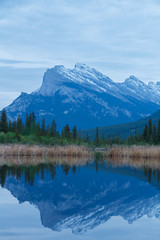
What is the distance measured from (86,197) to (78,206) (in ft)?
8.01

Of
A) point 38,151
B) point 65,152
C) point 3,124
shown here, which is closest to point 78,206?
point 38,151

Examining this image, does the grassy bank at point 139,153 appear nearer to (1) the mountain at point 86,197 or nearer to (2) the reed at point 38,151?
(2) the reed at point 38,151

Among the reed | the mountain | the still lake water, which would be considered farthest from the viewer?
the reed

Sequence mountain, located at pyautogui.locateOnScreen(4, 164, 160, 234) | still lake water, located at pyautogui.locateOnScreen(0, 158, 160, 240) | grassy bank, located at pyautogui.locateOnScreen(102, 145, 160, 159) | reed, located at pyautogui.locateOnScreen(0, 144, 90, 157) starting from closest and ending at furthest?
still lake water, located at pyautogui.locateOnScreen(0, 158, 160, 240) < mountain, located at pyautogui.locateOnScreen(4, 164, 160, 234) < reed, located at pyautogui.locateOnScreen(0, 144, 90, 157) < grassy bank, located at pyautogui.locateOnScreen(102, 145, 160, 159)

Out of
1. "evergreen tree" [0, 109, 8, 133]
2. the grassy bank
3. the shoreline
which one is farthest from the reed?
"evergreen tree" [0, 109, 8, 133]

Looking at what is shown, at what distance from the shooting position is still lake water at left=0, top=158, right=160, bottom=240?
13406 mm

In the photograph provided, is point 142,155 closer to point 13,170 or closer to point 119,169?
point 119,169

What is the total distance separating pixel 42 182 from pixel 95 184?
11.7 ft

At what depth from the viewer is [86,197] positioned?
20.8 meters

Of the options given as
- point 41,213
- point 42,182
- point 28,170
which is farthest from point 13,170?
point 41,213

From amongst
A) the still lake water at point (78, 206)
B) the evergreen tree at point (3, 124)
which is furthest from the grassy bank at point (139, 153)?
the evergreen tree at point (3, 124)

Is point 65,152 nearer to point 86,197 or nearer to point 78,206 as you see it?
point 86,197

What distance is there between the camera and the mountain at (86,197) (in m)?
15.6

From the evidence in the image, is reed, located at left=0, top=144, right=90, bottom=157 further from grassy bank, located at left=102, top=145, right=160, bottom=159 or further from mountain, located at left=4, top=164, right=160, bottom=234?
mountain, located at left=4, top=164, right=160, bottom=234
